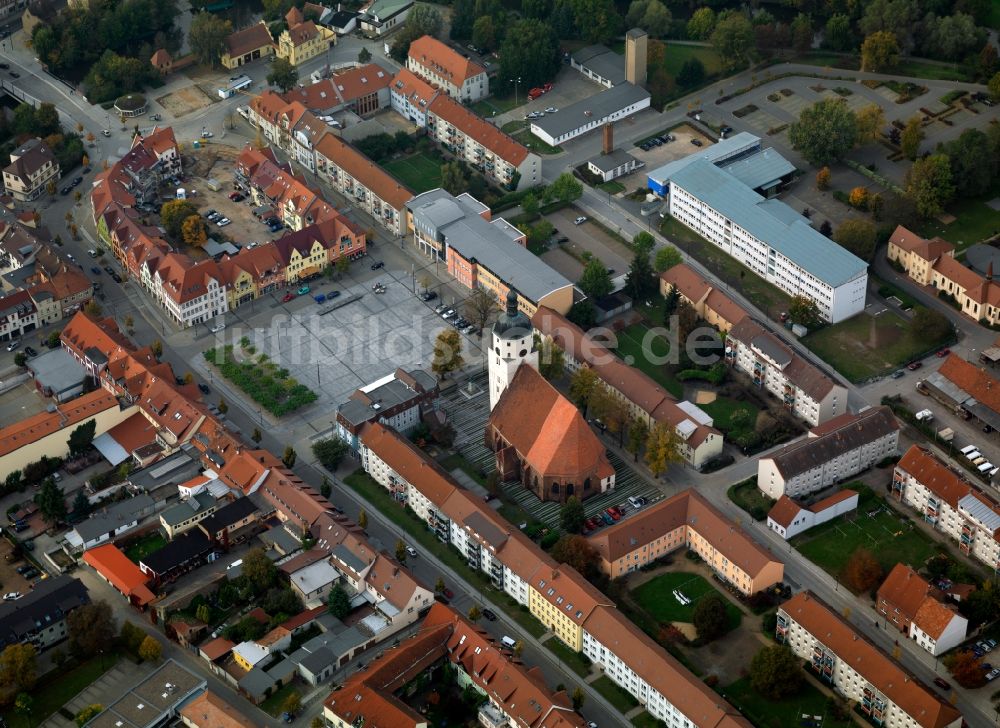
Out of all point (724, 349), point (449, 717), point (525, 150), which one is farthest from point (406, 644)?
point (525, 150)

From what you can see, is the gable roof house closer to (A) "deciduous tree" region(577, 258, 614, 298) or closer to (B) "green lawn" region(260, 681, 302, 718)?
(A) "deciduous tree" region(577, 258, 614, 298)

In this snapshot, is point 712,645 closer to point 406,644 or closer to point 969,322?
point 406,644

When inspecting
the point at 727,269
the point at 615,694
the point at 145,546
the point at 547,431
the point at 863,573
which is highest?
the point at 547,431

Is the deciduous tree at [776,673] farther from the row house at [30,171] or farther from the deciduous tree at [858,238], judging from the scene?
the row house at [30,171]

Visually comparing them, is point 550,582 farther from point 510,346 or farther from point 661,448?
point 510,346

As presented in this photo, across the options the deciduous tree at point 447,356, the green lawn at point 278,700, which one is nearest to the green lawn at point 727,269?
the deciduous tree at point 447,356

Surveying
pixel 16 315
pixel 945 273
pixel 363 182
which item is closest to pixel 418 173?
pixel 363 182

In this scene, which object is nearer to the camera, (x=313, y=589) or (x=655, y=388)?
(x=313, y=589)
